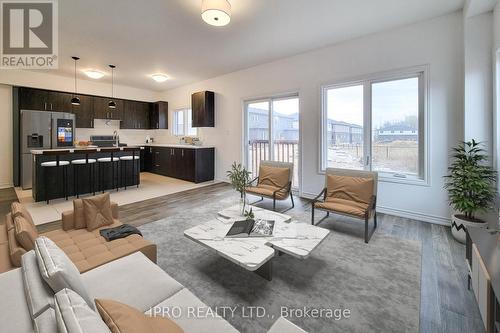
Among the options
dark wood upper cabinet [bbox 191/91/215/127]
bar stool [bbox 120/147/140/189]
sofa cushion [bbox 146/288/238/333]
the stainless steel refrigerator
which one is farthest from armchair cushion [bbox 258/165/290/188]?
the stainless steel refrigerator

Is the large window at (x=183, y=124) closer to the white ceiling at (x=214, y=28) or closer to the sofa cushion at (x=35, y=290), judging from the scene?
the white ceiling at (x=214, y=28)

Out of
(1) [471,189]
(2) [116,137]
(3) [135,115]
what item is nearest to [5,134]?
(2) [116,137]

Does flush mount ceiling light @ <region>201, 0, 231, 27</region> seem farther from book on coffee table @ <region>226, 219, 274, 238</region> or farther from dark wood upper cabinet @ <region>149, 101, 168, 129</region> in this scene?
dark wood upper cabinet @ <region>149, 101, 168, 129</region>

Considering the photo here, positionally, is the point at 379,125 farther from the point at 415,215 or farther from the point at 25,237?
the point at 25,237

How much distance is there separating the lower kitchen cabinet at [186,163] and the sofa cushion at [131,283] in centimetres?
490

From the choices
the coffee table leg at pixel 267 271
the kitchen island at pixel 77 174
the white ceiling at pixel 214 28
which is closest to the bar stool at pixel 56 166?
the kitchen island at pixel 77 174

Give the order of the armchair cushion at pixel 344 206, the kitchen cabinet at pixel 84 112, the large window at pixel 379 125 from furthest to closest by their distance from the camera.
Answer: the kitchen cabinet at pixel 84 112 → the large window at pixel 379 125 → the armchair cushion at pixel 344 206

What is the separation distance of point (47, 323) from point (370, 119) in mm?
4596

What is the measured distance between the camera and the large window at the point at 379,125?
3719 mm

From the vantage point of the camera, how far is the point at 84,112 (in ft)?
22.6

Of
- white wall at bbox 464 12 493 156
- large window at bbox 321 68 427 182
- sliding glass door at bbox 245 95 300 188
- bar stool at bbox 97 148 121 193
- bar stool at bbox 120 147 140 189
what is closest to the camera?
white wall at bbox 464 12 493 156

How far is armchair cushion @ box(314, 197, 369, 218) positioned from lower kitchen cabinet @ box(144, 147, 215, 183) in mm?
4007

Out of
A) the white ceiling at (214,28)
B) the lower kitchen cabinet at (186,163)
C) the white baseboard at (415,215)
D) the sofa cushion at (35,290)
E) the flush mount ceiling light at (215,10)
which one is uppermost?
the white ceiling at (214,28)

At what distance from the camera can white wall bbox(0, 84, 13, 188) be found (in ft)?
18.5
